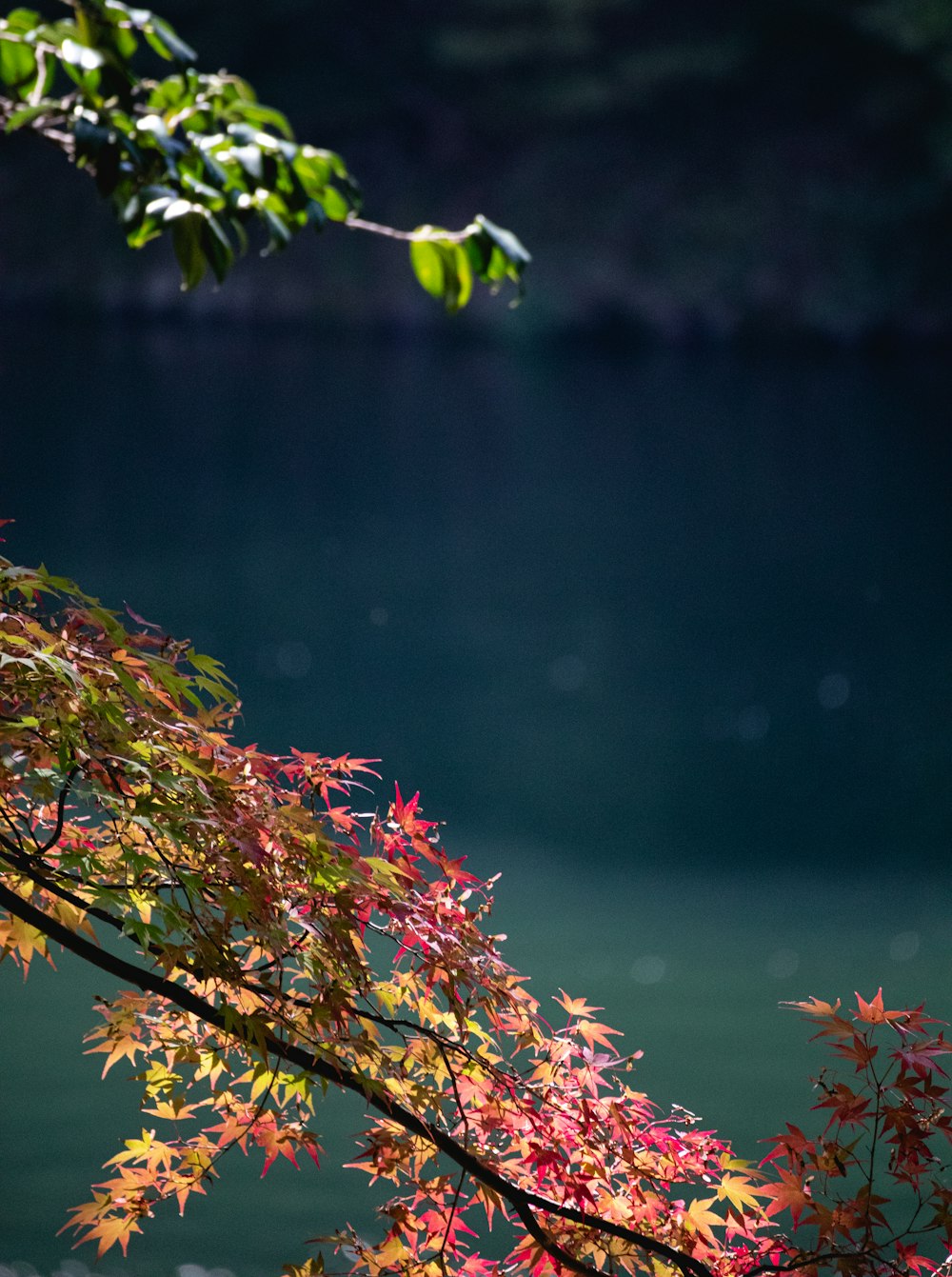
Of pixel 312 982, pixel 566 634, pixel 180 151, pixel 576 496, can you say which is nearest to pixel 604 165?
pixel 576 496

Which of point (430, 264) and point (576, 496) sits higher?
point (576, 496)

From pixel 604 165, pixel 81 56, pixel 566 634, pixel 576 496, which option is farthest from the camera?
pixel 604 165

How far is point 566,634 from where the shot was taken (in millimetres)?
5926

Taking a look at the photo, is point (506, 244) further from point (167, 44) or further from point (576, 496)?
point (576, 496)

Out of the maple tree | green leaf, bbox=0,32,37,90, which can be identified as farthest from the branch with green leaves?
the maple tree

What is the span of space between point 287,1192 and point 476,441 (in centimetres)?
833

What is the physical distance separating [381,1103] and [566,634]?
5070mm

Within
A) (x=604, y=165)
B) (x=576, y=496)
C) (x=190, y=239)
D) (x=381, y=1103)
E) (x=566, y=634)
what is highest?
(x=604, y=165)

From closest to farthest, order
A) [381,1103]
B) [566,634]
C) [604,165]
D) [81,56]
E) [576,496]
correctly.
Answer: [81,56], [381,1103], [566,634], [576,496], [604,165]

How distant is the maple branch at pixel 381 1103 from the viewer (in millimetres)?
852

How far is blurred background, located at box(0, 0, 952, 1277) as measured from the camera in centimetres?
269

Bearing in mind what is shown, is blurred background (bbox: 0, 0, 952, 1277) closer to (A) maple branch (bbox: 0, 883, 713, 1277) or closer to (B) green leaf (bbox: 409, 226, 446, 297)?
(A) maple branch (bbox: 0, 883, 713, 1277)

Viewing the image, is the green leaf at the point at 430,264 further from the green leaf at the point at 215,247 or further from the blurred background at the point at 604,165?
the blurred background at the point at 604,165

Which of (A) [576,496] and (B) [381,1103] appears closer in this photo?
(B) [381,1103]
